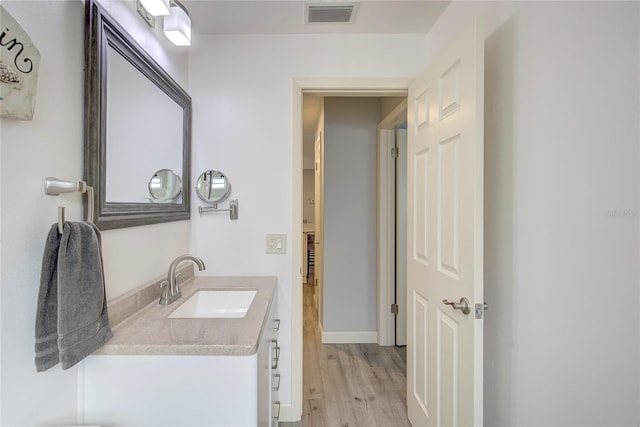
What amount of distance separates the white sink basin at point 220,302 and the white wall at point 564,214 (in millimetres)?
1135

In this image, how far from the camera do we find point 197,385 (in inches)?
36.9

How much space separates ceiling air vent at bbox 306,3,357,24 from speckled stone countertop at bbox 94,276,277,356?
4.90ft

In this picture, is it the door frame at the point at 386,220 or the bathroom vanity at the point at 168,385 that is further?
the door frame at the point at 386,220

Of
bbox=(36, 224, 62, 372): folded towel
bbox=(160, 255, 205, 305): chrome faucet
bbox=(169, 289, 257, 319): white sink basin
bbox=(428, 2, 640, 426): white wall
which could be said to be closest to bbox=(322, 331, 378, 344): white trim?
bbox=(169, 289, 257, 319): white sink basin

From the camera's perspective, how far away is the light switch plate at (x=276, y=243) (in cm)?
187

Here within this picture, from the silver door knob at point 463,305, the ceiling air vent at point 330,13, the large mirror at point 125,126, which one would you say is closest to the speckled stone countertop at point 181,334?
the large mirror at point 125,126

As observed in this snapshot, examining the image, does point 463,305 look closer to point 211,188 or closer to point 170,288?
point 170,288

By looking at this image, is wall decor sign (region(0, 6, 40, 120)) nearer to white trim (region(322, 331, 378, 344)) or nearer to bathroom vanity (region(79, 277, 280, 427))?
bathroom vanity (region(79, 277, 280, 427))

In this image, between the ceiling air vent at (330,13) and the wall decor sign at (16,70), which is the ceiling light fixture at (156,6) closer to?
the wall decor sign at (16,70)

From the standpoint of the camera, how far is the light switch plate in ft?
6.13

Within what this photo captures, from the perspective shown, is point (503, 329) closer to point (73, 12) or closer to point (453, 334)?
point (453, 334)

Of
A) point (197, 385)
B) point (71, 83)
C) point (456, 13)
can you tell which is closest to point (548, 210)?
point (456, 13)

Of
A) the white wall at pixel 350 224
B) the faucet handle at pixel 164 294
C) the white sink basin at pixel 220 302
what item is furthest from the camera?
the white wall at pixel 350 224

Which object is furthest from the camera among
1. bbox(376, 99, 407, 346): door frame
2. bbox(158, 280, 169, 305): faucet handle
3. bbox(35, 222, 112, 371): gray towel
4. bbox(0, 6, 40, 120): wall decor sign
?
bbox(376, 99, 407, 346): door frame
